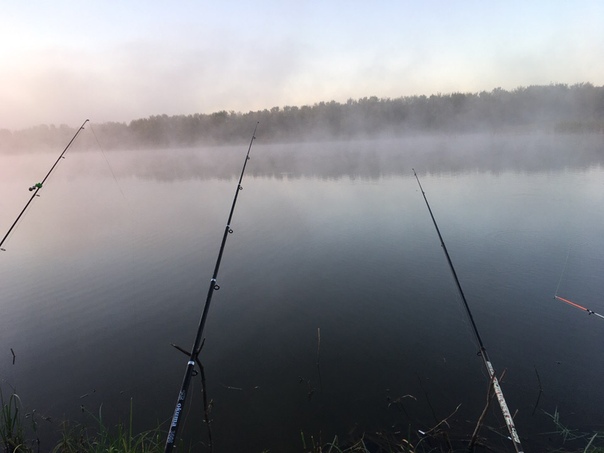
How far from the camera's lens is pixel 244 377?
157 inches

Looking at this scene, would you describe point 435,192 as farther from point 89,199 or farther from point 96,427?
point 89,199

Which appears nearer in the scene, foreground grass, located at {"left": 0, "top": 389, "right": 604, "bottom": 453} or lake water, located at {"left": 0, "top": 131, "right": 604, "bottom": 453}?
foreground grass, located at {"left": 0, "top": 389, "right": 604, "bottom": 453}

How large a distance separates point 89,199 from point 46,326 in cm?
1255

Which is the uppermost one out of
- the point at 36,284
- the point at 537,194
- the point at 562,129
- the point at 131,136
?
the point at 131,136

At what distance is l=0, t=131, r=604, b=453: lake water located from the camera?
3412 millimetres

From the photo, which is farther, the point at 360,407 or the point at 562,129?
the point at 562,129

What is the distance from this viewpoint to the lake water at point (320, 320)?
3.41 metres

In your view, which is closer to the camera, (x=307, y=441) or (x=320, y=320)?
(x=307, y=441)

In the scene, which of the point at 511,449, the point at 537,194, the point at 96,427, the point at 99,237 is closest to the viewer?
the point at 511,449

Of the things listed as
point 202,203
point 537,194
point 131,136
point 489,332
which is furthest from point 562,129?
point 131,136

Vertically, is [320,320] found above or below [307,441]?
above

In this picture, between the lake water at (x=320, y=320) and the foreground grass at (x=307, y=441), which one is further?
the lake water at (x=320, y=320)

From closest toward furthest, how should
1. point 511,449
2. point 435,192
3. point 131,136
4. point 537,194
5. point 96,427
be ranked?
point 511,449 → point 96,427 → point 537,194 → point 435,192 → point 131,136

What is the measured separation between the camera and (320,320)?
4.96 metres
